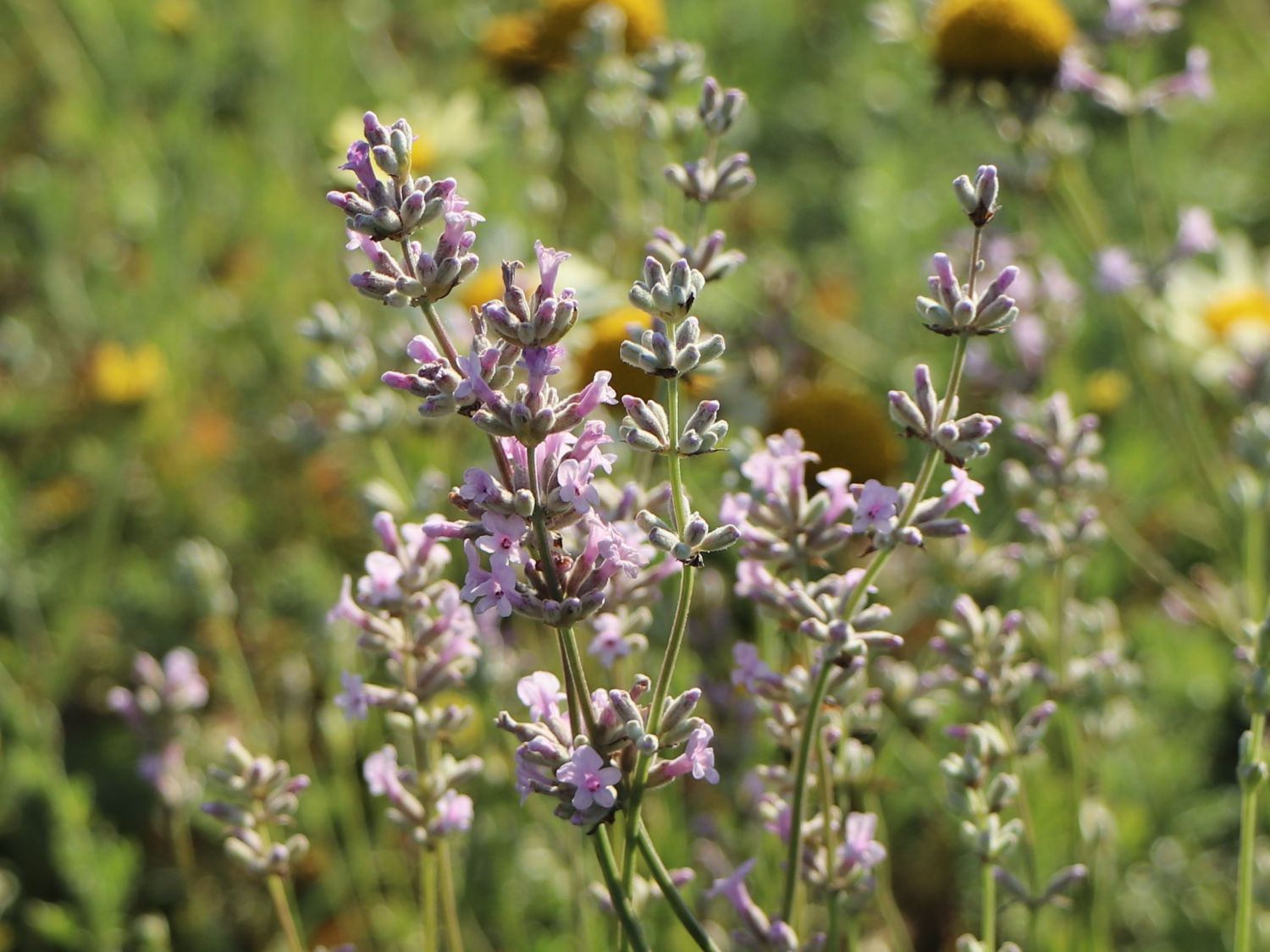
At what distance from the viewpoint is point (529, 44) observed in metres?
3.90

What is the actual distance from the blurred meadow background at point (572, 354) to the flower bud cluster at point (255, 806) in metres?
0.50

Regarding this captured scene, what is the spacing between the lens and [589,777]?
50.4 inches

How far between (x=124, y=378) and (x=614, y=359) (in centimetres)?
164

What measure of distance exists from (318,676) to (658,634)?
1215mm

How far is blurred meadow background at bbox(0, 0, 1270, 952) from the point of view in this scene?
272 cm

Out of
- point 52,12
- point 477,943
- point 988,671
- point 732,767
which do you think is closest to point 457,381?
point 988,671

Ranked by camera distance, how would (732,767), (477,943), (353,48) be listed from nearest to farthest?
(732,767), (477,943), (353,48)

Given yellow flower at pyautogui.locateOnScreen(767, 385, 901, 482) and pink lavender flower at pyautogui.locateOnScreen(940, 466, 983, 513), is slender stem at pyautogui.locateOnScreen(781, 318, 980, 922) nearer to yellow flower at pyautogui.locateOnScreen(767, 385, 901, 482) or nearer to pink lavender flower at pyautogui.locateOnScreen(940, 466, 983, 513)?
pink lavender flower at pyautogui.locateOnScreen(940, 466, 983, 513)

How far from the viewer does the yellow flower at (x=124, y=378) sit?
3.71 metres

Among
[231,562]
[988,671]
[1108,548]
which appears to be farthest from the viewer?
[231,562]

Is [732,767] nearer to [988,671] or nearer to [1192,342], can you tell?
[988,671]

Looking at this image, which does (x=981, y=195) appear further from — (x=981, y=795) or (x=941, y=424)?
(x=981, y=795)

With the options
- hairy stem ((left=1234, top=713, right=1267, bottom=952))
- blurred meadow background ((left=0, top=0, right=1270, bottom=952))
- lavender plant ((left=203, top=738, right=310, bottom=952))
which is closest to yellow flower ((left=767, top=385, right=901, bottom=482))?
blurred meadow background ((left=0, top=0, right=1270, bottom=952))

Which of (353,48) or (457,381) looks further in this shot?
(353,48)
